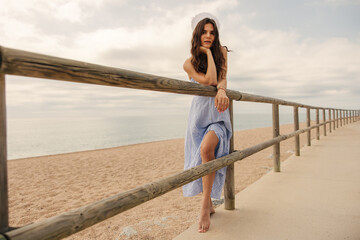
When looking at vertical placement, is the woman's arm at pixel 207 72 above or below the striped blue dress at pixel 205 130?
above

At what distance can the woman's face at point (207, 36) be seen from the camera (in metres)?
2.09

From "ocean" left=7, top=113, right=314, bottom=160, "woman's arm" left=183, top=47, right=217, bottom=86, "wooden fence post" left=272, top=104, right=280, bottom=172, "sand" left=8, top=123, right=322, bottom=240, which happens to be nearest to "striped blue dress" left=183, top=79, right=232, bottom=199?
"woman's arm" left=183, top=47, right=217, bottom=86

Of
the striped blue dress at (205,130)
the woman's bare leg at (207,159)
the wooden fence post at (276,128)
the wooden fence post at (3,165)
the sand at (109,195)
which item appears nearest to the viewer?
the wooden fence post at (3,165)

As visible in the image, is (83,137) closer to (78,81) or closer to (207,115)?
(207,115)

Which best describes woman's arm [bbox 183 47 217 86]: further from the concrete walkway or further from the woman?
the concrete walkway

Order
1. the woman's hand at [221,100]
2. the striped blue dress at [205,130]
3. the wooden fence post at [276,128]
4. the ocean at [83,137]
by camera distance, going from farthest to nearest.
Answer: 1. the ocean at [83,137]
2. the wooden fence post at [276,128]
3. the striped blue dress at [205,130]
4. the woman's hand at [221,100]

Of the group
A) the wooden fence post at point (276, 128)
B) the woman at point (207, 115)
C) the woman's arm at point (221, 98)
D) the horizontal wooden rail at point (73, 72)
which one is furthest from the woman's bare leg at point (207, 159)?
the wooden fence post at point (276, 128)

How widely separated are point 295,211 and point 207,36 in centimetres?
182

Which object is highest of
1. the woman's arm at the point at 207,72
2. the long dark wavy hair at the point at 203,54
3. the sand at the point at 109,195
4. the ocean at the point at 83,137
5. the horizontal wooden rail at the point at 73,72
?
the long dark wavy hair at the point at 203,54

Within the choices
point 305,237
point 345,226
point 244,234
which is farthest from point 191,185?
point 345,226

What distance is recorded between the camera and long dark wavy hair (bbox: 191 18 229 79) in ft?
6.86

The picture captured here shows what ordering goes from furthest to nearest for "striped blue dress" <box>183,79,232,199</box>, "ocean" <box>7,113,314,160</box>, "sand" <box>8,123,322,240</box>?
"ocean" <box>7,113,314,160</box> < "sand" <box>8,123,322,240</box> < "striped blue dress" <box>183,79,232,199</box>

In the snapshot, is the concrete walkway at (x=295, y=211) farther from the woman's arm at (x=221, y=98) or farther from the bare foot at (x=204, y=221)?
the woman's arm at (x=221, y=98)

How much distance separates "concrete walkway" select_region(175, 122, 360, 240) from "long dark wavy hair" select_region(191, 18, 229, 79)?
130 centimetres
